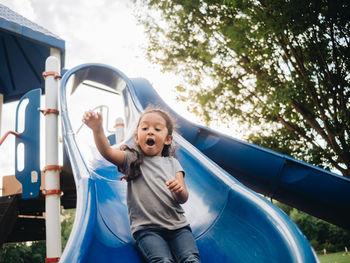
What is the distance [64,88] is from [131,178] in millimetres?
2647

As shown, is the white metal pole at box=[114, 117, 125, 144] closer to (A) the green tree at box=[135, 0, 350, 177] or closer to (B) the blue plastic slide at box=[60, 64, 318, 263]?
(A) the green tree at box=[135, 0, 350, 177]

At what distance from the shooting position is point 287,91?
188 inches

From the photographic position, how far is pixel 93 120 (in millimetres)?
1785

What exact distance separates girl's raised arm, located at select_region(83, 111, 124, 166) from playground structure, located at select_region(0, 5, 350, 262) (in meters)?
0.34

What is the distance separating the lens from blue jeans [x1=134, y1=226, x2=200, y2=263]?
170cm

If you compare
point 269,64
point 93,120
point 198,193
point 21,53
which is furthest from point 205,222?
point 21,53

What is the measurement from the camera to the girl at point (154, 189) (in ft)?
5.83

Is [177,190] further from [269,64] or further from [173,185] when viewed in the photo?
[269,64]

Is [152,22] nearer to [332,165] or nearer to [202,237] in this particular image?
[332,165]

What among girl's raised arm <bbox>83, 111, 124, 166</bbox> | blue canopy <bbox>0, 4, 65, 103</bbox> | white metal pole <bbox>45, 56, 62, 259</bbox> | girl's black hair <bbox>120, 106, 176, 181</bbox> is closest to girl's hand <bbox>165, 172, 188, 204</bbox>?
girl's black hair <bbox>120, 106, 176, 181</bbox>

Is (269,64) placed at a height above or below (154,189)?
above

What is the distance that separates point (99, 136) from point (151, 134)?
1.49ft

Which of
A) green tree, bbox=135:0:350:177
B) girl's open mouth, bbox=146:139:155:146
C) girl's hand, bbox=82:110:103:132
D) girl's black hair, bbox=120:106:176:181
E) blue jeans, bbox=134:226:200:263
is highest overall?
green tree, bbox=135:0:350:177

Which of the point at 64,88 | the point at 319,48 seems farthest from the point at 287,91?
the point at 64,88
